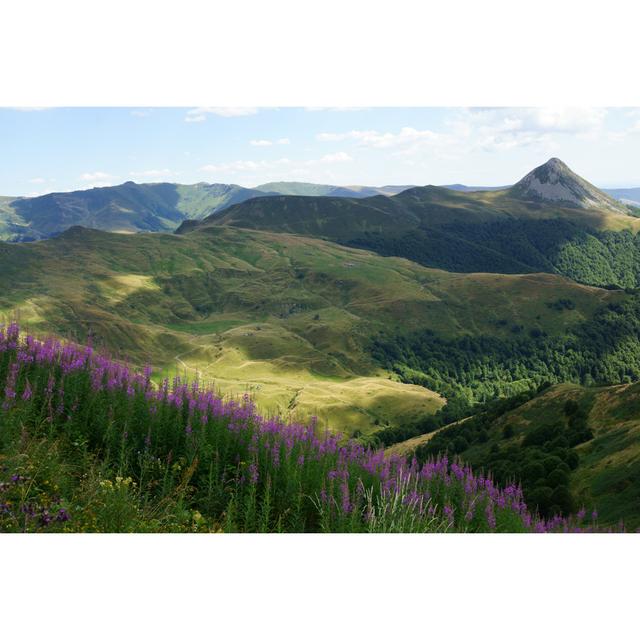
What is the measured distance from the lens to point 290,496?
408 inches

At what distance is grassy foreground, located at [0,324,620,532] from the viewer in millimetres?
8398

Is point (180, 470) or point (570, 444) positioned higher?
point (180, 470)

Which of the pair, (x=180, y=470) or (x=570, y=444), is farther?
(x=570, y=444)

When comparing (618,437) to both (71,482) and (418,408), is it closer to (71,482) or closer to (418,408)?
(71,482)

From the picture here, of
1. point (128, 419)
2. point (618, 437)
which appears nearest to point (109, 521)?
point (128, 419)

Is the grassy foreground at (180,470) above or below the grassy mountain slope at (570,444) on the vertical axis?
above

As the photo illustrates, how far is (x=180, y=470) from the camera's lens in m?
11.0

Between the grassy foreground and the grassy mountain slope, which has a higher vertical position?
the grassy foreground

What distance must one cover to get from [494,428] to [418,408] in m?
97.9

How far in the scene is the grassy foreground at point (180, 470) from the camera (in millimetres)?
8398

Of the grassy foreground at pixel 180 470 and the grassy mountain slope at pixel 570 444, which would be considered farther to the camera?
the grassy mountain slope at pixel 570 444

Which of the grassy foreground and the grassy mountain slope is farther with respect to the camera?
the grassy mountain slope

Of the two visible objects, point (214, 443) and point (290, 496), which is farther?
point (214, 443)

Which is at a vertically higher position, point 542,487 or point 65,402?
point 65,402
